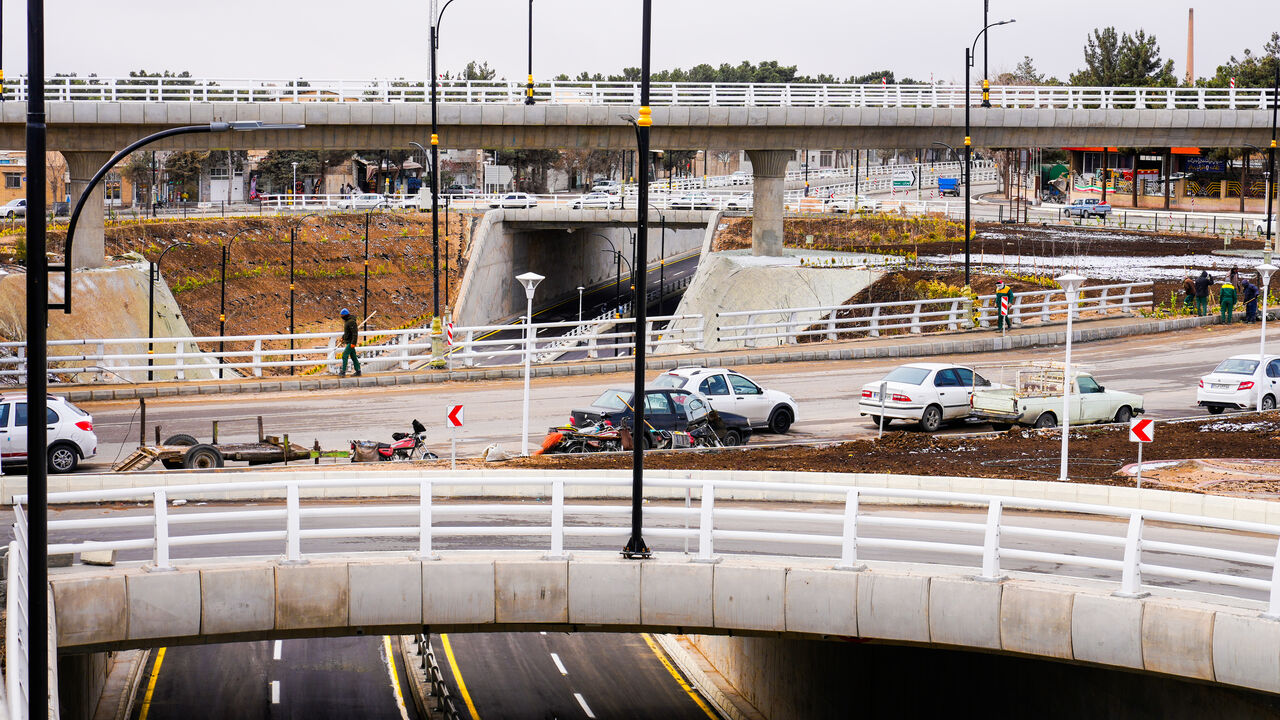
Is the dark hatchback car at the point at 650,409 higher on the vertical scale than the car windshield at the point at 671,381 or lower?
lower

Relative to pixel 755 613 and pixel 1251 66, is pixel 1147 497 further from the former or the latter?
pixel 1251 66

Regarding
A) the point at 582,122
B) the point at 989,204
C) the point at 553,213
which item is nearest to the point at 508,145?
the point at 582,122

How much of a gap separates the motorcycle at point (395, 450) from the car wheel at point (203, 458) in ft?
7.86

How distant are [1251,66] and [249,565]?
101 meters

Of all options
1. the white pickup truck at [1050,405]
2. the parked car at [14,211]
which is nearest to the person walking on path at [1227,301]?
the white pickup truck at [1050,405]

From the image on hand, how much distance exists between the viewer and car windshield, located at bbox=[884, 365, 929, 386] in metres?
29.7

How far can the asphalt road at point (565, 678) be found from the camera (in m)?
23.6

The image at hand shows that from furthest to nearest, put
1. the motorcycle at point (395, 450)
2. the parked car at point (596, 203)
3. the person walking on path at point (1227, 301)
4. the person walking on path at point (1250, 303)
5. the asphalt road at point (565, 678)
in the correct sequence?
the parked car at point (596, 203)
the person walking on path at point (1250, 303)
the person walking on path at point (1227, 301)
the motorcycle at point (395, 450)
the asphalt road at point (565, 678)

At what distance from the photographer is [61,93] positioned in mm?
49062

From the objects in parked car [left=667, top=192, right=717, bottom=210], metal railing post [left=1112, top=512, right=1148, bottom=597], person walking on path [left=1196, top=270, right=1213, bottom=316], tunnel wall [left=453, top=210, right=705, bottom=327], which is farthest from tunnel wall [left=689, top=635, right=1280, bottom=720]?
parked car [left=667, top=192, right=717, bottom=210]

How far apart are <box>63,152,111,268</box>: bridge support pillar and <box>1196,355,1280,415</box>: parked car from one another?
35.6 metres

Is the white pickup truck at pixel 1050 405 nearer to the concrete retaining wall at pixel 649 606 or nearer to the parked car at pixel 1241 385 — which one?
the parked car at pixel 1241 385

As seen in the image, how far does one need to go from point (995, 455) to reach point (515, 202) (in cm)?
6168

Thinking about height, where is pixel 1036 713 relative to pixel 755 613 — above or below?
below
